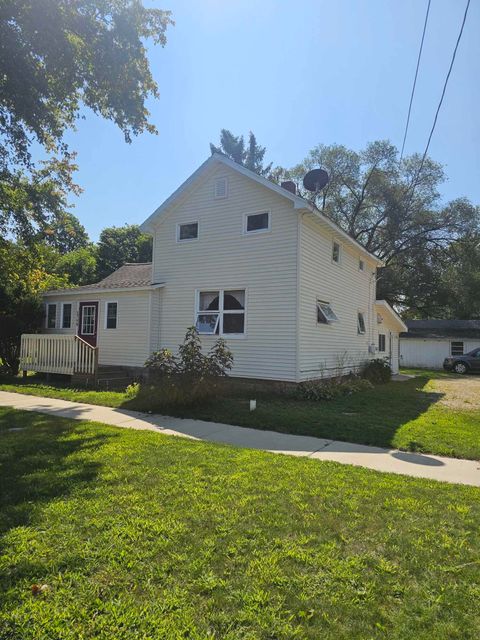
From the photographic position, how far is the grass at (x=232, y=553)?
228 centimetres

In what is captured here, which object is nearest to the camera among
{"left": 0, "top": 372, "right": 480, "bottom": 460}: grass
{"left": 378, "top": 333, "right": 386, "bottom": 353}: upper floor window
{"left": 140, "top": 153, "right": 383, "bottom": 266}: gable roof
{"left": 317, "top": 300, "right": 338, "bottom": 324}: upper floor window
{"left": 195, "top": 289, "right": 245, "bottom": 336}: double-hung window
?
{"left": 0, "top": 372, "right": 480, "bottom": 460}: grass

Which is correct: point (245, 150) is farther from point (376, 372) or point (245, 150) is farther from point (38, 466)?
point (38, 466)

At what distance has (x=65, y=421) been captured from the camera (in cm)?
768

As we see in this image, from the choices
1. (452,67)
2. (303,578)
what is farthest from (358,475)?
(452,67)

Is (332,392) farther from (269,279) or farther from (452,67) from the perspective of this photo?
(452,67)

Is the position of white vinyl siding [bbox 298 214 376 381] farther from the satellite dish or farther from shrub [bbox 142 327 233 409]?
shrub [bbox 142 327 233 409]

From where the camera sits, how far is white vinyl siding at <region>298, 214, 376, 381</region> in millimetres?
11797

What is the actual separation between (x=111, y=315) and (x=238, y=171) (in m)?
6.86

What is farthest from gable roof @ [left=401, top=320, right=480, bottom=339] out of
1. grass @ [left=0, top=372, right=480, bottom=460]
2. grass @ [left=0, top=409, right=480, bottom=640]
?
grass @ [left=0, top=409, right=480, bottom=640]

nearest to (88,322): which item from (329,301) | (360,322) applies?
(329,301)

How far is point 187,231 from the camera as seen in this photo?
13898 mm

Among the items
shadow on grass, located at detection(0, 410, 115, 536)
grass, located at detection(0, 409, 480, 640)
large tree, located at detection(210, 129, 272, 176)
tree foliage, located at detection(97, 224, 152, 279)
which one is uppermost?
large tree, located at detection(210, 129, 272, 176)

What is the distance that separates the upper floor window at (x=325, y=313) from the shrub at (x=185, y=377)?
4253 mm

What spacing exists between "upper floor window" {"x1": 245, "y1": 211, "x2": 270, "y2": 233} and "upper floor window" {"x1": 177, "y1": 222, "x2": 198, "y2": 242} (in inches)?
78.6
